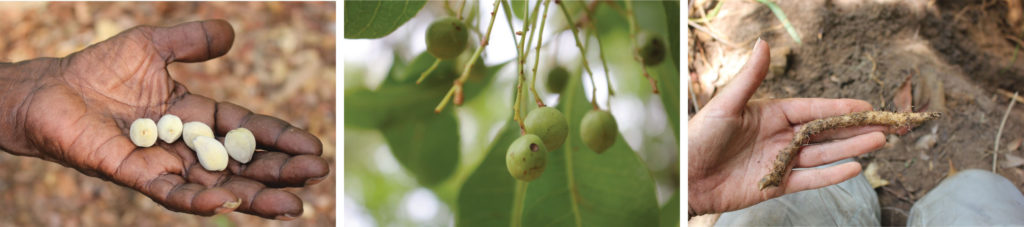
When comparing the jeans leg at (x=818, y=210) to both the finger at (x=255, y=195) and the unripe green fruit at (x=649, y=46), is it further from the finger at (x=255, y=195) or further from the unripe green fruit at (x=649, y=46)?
the finger at (x=255, y=195)

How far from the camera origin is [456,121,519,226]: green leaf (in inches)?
35.4

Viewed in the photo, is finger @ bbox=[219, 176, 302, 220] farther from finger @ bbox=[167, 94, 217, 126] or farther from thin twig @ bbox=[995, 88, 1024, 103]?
thin twig @ bbox=[995, 88, 1024, 103]

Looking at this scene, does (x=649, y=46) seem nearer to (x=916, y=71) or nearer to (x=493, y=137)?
(x=493, y=137)

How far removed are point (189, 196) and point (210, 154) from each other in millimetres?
86

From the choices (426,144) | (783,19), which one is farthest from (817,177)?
(426,144)

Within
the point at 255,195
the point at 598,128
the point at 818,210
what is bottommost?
the point at 818,210

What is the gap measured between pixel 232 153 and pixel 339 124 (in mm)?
132

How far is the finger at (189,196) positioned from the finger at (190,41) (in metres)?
0.20

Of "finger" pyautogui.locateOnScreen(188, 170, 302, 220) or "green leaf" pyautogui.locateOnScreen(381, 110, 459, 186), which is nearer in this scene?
"finger" pyautogui.locateOnScreen(188, 170, 302, 220)

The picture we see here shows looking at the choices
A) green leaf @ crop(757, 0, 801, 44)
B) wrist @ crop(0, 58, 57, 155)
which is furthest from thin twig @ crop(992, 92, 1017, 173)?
wrist @ crop(0, 58, 57, 155)

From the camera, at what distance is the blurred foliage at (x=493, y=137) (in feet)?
2.90

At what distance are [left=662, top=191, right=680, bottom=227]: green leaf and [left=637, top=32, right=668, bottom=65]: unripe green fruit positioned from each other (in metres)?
0.20

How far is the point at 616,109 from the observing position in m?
0.94

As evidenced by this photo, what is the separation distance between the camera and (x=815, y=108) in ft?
3.09
